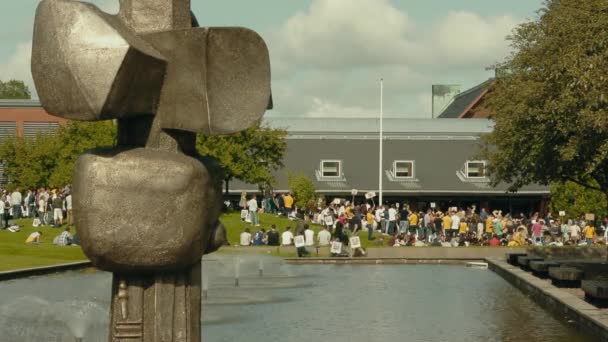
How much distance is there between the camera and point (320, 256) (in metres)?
40.0

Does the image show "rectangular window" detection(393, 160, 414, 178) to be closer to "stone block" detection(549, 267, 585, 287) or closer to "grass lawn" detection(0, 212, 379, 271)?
"grass lawn" detection(0, 212, 379, 271)

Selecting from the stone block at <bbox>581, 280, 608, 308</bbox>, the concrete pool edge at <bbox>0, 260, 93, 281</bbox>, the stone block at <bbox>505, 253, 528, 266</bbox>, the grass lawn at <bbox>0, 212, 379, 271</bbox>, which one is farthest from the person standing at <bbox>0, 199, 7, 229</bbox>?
the stone block at <bbox>581, 280, 608, 308</bbox>

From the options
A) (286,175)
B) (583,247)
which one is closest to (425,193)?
(286,175)

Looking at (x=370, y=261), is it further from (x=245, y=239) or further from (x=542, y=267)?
(x=542, y=267)

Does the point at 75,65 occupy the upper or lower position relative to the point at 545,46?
lower

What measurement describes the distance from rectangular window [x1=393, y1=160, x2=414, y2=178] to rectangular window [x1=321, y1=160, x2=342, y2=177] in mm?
3289

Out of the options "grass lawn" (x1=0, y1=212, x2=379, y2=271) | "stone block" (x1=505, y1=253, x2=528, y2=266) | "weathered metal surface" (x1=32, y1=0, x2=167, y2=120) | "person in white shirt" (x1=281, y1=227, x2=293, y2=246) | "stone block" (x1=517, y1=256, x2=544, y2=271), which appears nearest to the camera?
"weathered metal surface" (x1=32, y1=0, x2=167, y2=120)

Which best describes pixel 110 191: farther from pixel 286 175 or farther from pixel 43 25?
pixel 286 175

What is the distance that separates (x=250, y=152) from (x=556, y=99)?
106 feet

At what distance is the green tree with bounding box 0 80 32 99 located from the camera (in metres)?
127

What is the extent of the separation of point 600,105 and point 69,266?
13698 millimetres

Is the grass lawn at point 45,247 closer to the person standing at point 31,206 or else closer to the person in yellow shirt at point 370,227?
the person in yellow shirt at point 370,227

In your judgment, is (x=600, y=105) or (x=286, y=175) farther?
(x=286, y=175)

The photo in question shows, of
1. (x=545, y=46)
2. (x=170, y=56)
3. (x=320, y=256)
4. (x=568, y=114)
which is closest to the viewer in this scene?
(x=170, y=56)
